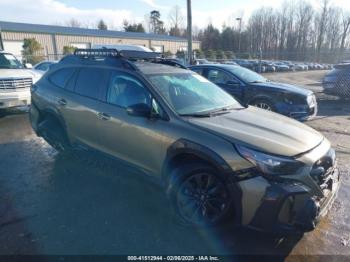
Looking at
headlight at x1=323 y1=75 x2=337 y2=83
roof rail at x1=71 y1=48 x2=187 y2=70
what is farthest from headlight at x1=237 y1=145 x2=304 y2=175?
headlight at x1=323 y1=75 x2=337 y2=83

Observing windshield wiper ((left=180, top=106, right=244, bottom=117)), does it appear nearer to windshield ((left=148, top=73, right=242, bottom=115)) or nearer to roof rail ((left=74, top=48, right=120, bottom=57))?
windshield ((left=148, top=73, right=242, bottom=115))

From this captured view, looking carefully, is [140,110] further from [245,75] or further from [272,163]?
[245,75]

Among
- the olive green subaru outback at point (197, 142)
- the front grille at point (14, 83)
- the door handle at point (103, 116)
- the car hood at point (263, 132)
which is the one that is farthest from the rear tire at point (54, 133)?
Result: the front grille at point (14, 83)

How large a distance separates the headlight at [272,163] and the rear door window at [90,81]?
240 centimetres

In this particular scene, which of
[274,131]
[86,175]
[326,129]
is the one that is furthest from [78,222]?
[326,129]

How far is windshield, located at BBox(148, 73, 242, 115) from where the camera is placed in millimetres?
3490

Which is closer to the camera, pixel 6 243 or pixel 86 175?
pixel 6 243

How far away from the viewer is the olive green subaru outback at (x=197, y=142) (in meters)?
2.62

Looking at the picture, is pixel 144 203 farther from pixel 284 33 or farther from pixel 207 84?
pixel 284 33

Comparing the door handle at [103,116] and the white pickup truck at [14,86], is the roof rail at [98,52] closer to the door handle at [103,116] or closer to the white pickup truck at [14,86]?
the door handle at [103,116]

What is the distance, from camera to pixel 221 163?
2.78m

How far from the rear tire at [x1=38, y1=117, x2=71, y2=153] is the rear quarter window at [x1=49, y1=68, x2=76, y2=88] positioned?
0.63 metres

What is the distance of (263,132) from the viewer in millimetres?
3061

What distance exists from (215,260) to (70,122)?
9.95 feet
